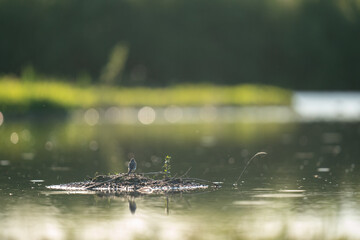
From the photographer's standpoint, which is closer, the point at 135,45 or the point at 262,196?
the point at 262,196

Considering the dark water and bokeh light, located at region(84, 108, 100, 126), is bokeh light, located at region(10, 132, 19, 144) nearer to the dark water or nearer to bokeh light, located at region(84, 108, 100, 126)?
the dark water

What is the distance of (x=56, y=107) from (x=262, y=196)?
2998 centimetres

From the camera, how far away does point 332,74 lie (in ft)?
350

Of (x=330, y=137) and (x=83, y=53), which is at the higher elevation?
(x=83, y=53)

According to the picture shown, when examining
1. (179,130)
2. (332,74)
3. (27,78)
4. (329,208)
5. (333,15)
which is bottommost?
(329,208)

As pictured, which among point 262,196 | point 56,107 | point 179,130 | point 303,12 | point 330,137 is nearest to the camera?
point 262,196

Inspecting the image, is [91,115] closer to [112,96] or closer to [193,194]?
[112,96]

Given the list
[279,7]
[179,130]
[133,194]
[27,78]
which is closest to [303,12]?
[279,7]

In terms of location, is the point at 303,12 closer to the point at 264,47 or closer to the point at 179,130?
the point at 264,47

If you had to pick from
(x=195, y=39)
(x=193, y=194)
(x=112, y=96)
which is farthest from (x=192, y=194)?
(x=195, y=39)

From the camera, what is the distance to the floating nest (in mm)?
13562

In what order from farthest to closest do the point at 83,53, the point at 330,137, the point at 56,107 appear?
the point at 83,53
the point at 56,107
the point at 330,137

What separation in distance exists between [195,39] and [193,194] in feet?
316

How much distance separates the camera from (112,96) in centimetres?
5025
